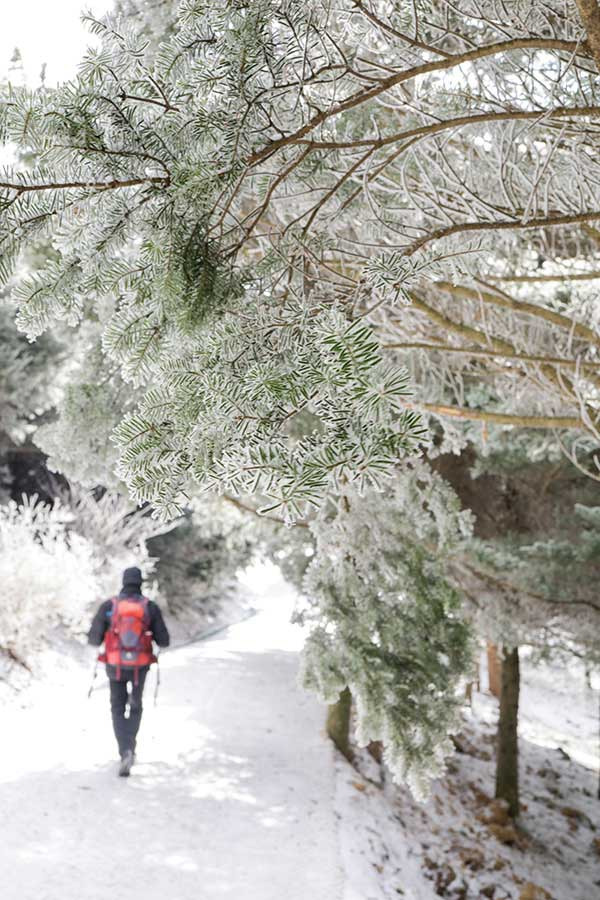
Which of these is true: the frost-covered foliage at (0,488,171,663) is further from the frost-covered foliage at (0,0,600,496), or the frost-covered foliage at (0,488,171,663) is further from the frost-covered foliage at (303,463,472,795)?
the frost-covered foliage at (0,0,600,496)

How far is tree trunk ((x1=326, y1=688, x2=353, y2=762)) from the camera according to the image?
814 centimetres

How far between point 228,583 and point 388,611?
15.3 metres

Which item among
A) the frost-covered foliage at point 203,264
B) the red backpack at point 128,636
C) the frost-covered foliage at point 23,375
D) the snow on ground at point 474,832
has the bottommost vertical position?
the snow on ground at point 474,832

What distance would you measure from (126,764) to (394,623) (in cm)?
283

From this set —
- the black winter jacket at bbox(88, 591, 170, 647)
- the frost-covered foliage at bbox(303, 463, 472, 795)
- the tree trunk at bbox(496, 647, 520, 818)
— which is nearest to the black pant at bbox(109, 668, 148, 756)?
the black winter jacket at bbox(88, 591, 170, 647)

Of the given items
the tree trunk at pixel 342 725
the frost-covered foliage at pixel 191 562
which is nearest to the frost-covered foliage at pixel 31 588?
the tree trunk at pixel 342 725

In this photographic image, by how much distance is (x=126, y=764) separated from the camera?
578 cm

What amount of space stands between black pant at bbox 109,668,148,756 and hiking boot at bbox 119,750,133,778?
0.04 m

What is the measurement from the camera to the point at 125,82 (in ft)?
5.71

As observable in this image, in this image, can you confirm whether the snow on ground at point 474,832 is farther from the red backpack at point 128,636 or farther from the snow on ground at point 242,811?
the red backpack at point 128,636

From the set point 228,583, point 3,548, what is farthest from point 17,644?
point 228,583

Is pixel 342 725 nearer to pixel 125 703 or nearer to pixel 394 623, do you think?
pixel 125 703

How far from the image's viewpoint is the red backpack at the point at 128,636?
5695 millimetres

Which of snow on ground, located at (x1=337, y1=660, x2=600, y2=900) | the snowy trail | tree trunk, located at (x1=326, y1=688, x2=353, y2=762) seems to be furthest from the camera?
tree trunk, located at (x1=326, y1=688, x2=353, y2=762)
